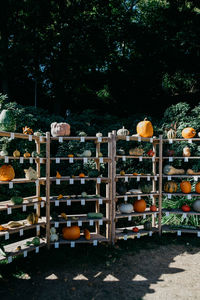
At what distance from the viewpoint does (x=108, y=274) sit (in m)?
4.21

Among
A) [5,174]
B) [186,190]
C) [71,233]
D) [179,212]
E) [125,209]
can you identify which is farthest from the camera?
[186,190]

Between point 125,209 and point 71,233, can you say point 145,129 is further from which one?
point 71,233

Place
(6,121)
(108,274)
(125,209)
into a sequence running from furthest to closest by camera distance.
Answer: (125,209) → (6,121) → (108,274)

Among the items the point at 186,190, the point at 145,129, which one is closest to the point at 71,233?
the point at 145,129

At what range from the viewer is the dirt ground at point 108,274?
363cm

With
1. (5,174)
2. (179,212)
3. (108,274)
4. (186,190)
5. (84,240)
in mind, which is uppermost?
(5,174)

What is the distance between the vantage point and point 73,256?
4.85m

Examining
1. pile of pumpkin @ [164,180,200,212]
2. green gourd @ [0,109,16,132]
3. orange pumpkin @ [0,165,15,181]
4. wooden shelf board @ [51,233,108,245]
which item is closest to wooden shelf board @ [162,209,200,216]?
pile of pumpkin @ [164,180,200,212]

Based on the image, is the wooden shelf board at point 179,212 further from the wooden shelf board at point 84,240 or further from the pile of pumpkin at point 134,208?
the wooden shelf board at point 84,240

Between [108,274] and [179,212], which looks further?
[179,212]

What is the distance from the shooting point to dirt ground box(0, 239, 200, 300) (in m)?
3.63

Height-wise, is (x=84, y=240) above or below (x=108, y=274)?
above

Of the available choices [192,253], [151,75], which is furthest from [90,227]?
[151,75]

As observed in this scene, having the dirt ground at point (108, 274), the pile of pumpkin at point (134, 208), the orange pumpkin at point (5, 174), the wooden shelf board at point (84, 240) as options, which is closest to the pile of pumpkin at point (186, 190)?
the pile of pumpkin at point (134, 208)
